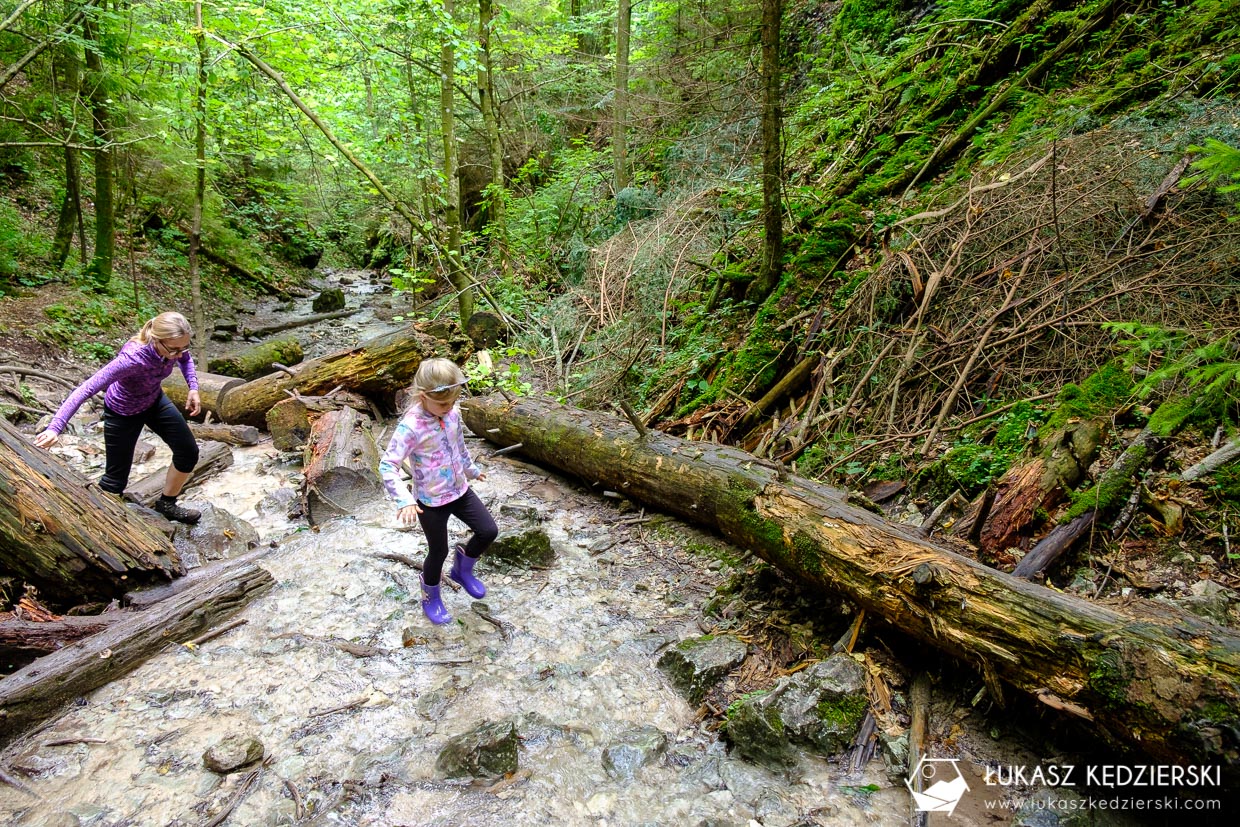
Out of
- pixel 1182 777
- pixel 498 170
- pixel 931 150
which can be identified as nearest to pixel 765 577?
pixel 1182 777

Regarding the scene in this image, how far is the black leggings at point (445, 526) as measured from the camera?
4.02 m

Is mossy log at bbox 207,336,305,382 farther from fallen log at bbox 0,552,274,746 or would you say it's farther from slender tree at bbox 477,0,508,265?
fallen log at bbox 0,552,274,746

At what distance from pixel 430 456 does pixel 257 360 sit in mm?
8056

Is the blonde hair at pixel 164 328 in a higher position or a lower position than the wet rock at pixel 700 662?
higher

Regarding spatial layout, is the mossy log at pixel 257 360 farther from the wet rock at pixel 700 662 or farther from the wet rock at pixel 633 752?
the wet rock at pixel 633 752

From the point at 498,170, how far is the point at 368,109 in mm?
4166

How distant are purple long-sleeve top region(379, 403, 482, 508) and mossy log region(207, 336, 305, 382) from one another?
703 centimetres

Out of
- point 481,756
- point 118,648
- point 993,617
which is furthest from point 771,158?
point 118,648

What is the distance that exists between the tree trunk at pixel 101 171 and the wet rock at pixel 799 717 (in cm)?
1296

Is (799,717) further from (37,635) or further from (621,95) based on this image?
(621,95)

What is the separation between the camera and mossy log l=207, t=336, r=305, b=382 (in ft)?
32.1

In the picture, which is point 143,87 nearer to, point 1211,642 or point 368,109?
point 368,109

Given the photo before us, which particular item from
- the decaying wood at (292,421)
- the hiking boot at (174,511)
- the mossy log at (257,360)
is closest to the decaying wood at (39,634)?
the hiking boot at (174,511)

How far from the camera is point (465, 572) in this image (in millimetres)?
4480
